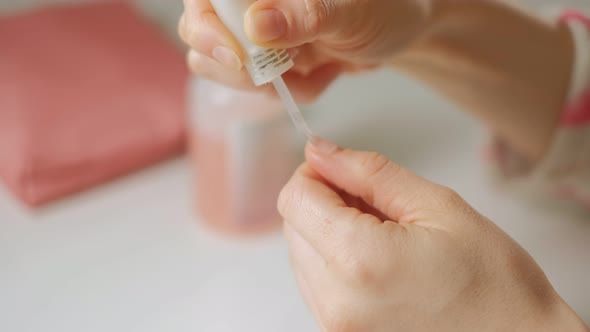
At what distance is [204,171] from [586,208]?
15.6 inches

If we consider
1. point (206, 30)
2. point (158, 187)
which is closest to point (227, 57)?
point (206, 30)

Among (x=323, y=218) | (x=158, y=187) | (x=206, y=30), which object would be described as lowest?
(x=158, y=187)

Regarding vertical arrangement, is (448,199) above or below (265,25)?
below

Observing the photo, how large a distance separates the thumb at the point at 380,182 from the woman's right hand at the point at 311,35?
0.08 metres

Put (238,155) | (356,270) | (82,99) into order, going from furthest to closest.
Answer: (82,99) < (238,155) < (356,270)

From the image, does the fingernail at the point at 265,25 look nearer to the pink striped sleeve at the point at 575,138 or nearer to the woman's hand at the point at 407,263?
the woman's hand at the point at 407,263

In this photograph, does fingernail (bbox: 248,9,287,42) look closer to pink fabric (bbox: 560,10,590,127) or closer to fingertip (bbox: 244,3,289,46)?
fingertip (bbox: 244,3,289,46)

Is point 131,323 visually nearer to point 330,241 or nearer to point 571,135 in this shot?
point 330,241

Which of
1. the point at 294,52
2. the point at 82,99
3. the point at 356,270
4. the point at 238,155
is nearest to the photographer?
the point at 356,270

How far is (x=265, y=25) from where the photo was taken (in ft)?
1.23

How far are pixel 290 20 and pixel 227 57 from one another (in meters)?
0.05

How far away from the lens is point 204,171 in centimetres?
67

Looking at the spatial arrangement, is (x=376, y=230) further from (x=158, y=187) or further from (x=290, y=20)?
(x=158, y=187)

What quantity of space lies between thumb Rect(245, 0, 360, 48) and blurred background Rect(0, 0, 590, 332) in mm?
239
